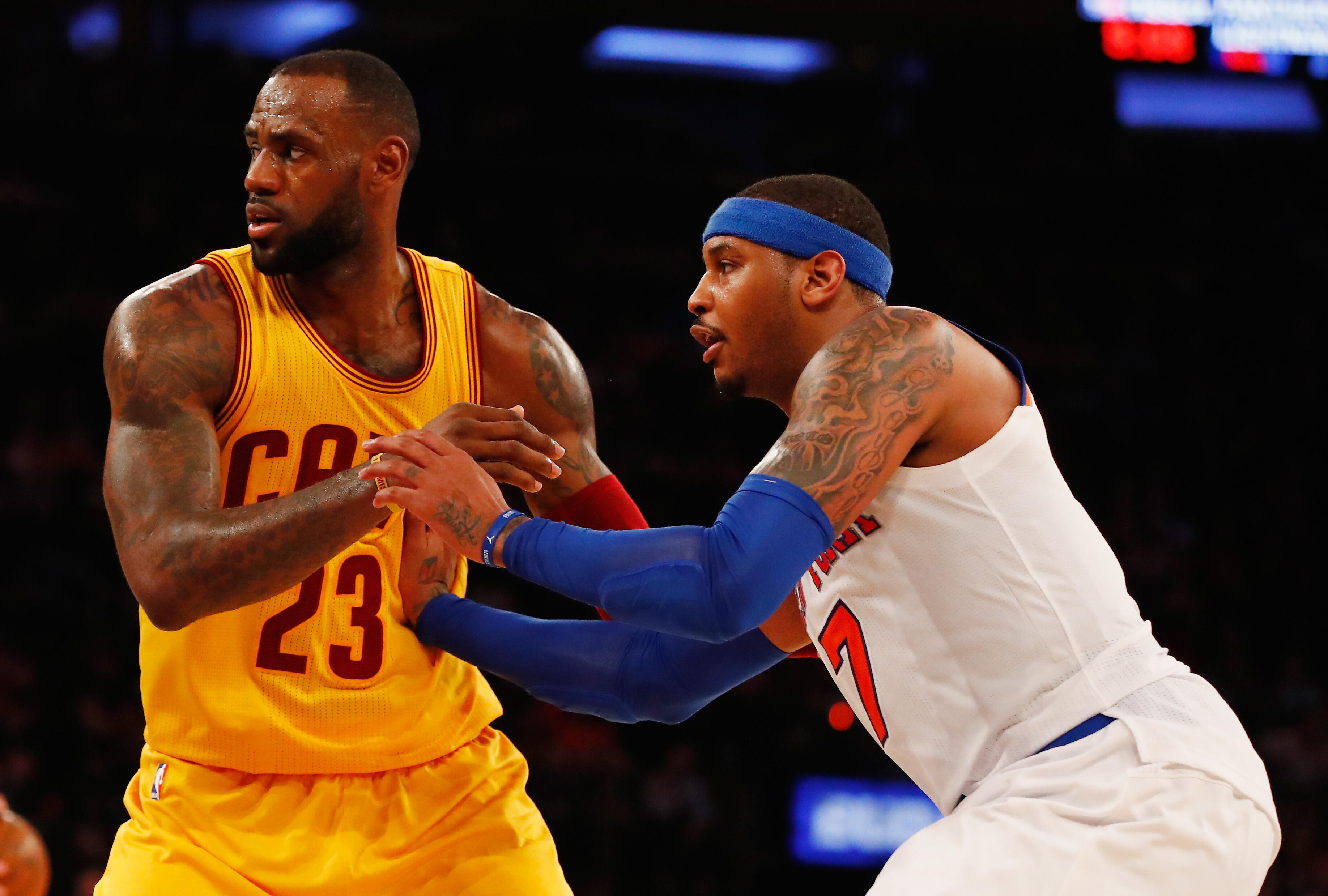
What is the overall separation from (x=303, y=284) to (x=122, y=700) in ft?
20.0

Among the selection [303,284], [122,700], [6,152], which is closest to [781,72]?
[6,152]

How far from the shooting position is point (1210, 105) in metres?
11.8

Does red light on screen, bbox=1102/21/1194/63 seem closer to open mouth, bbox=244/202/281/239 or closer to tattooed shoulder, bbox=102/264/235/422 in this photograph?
open mouth, bbox=244/202/281/239

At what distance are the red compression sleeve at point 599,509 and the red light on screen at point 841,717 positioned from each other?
389 cm

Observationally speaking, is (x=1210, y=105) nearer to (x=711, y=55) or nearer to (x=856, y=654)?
(x=711, y=55)

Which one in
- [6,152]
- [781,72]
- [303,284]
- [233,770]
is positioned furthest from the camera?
[781,72]

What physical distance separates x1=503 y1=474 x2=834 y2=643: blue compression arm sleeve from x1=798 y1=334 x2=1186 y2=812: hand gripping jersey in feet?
0.79

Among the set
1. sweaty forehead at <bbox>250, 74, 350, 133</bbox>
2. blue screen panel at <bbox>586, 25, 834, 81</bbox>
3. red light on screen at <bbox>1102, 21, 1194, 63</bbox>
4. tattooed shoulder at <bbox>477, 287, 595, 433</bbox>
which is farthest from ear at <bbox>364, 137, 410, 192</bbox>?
blue screen panel at <bbox>586, 25, 834, 81</bbox>

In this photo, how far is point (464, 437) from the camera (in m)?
2.81

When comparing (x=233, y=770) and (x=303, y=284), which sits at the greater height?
(x=303, y=284)

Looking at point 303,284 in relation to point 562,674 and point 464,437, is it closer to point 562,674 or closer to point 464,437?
point 464,437

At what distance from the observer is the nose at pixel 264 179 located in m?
3.14

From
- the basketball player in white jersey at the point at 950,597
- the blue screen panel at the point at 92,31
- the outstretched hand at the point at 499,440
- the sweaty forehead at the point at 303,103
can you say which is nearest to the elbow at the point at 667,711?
the basketball player in white jersey at the point at 950,597

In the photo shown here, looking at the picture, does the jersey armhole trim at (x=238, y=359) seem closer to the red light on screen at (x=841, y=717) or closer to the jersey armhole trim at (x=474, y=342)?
the jersey armhole trim at (x=474, y=342)
